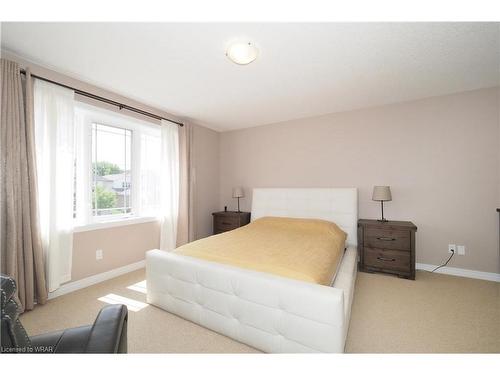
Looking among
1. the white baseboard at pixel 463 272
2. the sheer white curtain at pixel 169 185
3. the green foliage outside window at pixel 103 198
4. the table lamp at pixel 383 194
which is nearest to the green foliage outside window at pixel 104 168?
the green foliage outside window at pixel 103 198

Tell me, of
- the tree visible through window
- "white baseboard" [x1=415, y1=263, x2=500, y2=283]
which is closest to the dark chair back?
the tree visible through window

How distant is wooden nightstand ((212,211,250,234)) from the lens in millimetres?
3889

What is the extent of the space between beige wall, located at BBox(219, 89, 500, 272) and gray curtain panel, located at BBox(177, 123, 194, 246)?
5.83 feet

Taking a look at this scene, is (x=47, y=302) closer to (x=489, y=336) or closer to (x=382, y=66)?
(x=489, y=336)

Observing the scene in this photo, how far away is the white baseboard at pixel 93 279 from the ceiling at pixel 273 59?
2.30 meters

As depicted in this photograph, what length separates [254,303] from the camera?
1499 millimetres

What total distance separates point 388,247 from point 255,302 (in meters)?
2.18

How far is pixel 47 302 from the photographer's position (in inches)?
84.9

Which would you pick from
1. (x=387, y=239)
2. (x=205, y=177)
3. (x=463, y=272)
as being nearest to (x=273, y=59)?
(x=387, y=239)

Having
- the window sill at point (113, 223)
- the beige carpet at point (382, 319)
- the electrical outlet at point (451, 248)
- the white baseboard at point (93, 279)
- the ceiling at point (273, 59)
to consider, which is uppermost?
the ceiling at point (273, 59)

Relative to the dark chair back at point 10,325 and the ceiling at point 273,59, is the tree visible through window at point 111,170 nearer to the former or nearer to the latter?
the ceiling at point 273,59

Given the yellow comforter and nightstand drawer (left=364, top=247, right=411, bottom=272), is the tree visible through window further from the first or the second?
nightstand drawer (left=364, top=247, right=411, bottom=272)

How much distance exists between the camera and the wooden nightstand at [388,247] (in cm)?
268

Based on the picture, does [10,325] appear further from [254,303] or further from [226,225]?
[226,225]
